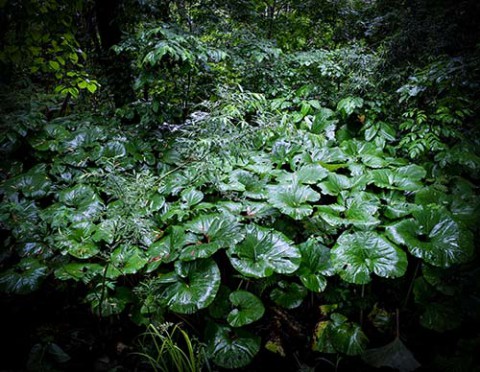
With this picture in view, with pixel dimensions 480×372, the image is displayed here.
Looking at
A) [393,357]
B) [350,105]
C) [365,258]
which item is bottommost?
[393,357]

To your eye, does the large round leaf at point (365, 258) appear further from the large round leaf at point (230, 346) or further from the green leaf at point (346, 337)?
the large round leaf at point (230, 346)

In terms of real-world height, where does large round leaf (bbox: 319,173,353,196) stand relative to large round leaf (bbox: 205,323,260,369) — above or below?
above

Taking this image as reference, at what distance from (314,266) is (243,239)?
47cm

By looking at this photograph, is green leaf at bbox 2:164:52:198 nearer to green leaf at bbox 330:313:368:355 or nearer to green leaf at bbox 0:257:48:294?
green leaf at bbox 0:257:48:294

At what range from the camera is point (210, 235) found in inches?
75.3

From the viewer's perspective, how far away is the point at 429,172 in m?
2.49

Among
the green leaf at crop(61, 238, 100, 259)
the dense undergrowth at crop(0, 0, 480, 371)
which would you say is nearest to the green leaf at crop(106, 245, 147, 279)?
the dense undergrowth at crop(0, 0, 480, 371)

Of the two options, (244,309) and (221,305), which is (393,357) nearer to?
(244,309)

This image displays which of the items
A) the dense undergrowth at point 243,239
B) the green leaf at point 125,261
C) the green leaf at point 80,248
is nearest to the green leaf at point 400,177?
the dense undergrowth at point 243,239

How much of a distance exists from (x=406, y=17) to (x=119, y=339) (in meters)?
3.59

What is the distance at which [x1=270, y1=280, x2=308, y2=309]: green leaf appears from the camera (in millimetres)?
1777

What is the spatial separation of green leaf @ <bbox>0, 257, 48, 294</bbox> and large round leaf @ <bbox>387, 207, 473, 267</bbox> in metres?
2.10

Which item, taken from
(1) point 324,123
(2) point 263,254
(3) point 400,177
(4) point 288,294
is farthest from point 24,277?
(1) point 324,123

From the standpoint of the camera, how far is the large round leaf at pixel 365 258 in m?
1.68
